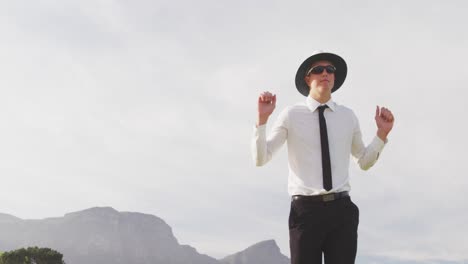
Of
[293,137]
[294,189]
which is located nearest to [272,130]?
[293,137]

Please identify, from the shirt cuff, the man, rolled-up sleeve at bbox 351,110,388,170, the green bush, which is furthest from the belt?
the green bush

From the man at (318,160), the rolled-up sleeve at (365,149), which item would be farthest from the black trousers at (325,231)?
the rolled-up sleeve at (365,149)

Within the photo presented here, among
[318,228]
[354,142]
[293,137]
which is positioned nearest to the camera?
[318,228]

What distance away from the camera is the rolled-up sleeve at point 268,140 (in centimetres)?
500

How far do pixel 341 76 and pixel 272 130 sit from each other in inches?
45.1

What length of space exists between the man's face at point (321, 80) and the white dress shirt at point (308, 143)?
0.14 m

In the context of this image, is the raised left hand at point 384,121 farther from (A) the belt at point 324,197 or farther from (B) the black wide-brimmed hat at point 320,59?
(A) the belt at point 324,197

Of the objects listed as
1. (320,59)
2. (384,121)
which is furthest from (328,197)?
(320,59)

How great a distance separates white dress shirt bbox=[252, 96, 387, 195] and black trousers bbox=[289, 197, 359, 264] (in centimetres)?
16

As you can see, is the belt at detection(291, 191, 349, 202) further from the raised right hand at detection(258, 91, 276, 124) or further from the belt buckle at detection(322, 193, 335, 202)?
the raised right hand at detection(258, 91, 276, 124)

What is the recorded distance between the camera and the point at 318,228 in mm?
4922

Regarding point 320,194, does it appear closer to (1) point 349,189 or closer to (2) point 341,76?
(1) point 349,189

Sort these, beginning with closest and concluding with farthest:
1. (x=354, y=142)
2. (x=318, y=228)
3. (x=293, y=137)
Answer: (x=318, y=228), (x=293, y=137), (x=354, y=142)

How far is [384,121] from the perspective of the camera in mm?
5688
